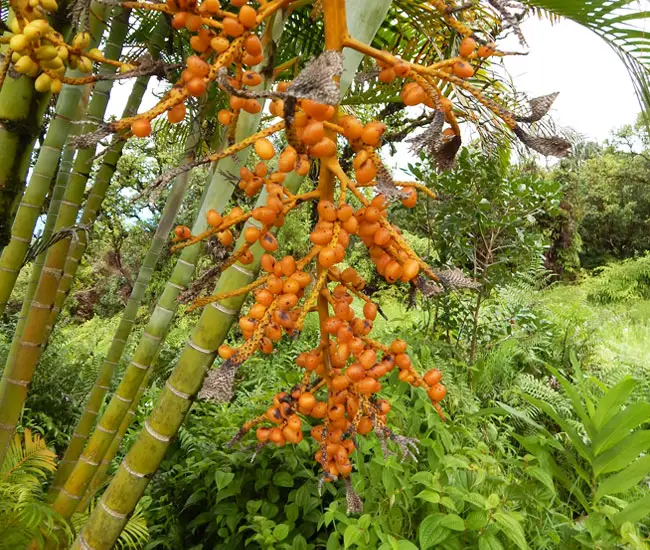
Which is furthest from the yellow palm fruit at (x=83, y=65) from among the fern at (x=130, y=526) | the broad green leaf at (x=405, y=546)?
the fern at (x=130, y=526)

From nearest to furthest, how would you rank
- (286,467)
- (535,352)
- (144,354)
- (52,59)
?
(52,59), (144,354), (286,467), (535,352)

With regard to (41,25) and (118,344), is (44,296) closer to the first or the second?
(118,344)

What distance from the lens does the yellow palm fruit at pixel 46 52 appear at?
0.51m

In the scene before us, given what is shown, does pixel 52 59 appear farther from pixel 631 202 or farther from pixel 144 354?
pixel 631 202

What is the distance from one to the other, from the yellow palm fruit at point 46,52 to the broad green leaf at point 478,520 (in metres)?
1.29

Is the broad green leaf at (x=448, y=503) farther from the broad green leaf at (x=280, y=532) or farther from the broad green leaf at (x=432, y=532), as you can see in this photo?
the broad green leaf at (x=280, y=532)

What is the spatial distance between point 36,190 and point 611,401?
6.17 ft

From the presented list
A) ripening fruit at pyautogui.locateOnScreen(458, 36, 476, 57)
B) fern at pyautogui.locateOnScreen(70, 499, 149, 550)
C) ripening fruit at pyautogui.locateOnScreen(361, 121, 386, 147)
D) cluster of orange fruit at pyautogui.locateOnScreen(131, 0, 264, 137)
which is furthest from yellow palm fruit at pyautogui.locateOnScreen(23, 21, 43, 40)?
fern at pyautogui.locateOnScreen(70, 499, 149, 550)

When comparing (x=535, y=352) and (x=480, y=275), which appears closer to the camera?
(x=480, y=275)

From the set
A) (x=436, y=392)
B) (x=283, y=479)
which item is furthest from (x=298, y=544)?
(x=436, y=392)

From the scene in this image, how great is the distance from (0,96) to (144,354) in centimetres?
74

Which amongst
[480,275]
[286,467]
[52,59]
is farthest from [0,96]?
[480,275]

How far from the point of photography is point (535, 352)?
4.00m

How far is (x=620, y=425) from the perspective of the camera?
1.62 metres
